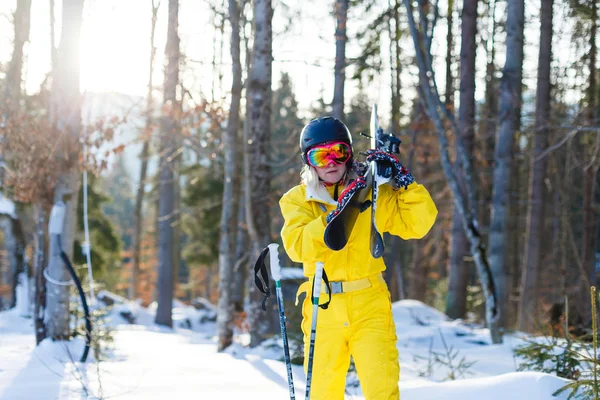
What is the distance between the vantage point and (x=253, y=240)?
Answer: 31.1 feet

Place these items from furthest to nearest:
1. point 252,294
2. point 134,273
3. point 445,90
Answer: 1. point 134,273
2. point 445,90
3. point 252,294

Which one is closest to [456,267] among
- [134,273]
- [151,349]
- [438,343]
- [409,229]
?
[438,343]

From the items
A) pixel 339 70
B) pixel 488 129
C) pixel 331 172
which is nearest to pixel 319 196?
pixel 331 172

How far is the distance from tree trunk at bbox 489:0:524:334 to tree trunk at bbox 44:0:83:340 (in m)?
6.14

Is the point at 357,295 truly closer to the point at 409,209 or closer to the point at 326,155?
the point at 409,209

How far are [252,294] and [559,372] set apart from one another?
5.33 meters

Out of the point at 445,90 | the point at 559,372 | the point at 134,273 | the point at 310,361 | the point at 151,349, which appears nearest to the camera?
the point at 310,361

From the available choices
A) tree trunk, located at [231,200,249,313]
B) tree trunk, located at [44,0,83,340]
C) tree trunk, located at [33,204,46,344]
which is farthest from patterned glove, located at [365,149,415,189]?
tree trunk, located at [231,200,249,313]

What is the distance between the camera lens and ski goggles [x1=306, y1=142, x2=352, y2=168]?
3.87m

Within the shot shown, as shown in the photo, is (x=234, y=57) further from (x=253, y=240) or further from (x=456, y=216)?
(x=456, y=216)

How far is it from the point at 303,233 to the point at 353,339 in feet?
2.12

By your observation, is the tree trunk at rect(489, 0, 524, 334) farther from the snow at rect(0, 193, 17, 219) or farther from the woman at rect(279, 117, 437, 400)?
the snow at rect(0, 193, 17, 219)

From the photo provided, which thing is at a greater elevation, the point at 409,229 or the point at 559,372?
the point at 409,229

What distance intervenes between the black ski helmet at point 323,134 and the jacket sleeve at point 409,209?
1.41 ft
